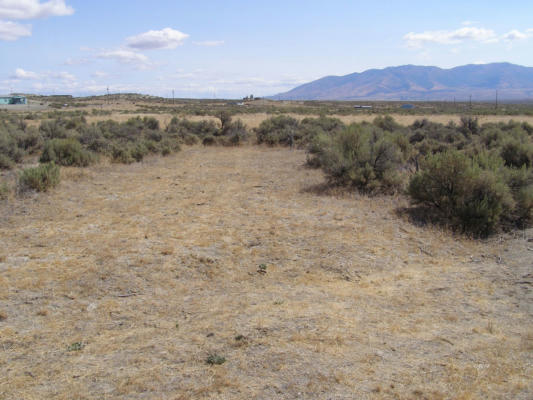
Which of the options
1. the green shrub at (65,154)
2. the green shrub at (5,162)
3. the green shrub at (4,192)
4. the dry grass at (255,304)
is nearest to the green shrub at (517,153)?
the dry grass at (255,304)

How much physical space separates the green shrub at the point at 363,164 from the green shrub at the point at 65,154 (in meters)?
10.2

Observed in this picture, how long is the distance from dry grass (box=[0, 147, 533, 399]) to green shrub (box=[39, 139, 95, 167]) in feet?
19.0

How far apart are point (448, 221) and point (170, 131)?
2164cm

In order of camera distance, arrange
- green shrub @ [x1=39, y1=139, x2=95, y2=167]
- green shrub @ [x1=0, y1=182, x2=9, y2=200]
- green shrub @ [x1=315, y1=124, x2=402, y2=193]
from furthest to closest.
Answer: green shrub @ [x1=39, y1=139, x2=95, y2=167]
green shrub @ [x1=315, y1=124, x2=402, y2=193]
green shrub @ [x1=0, y1=182, x2=9, y2=200]

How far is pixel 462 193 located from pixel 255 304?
6.90 meters

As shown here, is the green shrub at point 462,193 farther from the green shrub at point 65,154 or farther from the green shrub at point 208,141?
the green shrub at point 208,141

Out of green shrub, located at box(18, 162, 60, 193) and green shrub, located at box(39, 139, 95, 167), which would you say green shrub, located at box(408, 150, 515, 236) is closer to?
green shrub, located at box(18, 162, 60, 193)

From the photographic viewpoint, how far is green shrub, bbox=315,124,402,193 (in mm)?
13570

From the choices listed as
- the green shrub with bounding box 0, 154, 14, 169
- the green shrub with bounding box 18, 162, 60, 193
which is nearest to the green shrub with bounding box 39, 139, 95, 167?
the green shrub with bounding box 0, 154, 14, 169

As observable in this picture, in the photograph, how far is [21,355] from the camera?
501 centimetres

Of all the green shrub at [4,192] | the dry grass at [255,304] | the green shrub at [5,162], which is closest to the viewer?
the dry grass at [255,304]

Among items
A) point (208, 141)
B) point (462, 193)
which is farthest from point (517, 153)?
point (208, 141)

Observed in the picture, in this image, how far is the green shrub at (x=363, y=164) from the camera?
1357 centimetres

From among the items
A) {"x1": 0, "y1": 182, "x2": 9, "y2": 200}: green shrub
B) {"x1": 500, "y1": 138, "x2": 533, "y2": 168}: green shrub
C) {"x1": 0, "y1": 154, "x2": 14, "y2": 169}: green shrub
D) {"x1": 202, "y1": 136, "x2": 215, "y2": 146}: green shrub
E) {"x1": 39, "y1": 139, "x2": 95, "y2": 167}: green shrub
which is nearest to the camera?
{"x1": 0, "y1": 182, "x2": 9, "y2": 200}: green shrub
